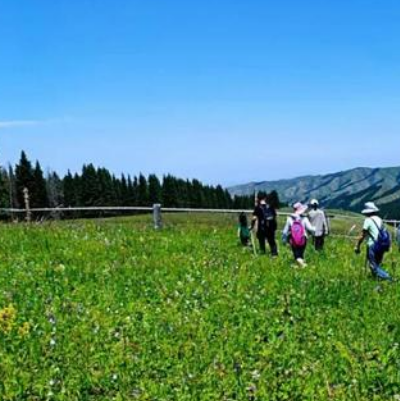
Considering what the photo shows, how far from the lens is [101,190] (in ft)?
474

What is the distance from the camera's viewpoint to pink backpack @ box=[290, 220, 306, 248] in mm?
17453

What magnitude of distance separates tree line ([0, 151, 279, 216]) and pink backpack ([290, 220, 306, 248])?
9256 centimetres

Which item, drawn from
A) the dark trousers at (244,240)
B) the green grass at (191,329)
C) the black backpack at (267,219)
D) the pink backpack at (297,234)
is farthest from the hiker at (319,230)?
the green grass at (191,329)

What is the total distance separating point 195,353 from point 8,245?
10643mm

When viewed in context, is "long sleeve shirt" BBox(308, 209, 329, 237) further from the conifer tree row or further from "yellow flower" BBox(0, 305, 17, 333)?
the conifer tree row

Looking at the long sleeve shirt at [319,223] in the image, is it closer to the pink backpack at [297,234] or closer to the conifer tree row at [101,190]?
the pink backpack at [297,234]

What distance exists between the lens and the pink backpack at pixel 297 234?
17.5m

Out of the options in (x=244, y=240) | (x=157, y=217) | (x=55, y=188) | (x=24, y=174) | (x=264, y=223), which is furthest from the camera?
(x=55, y=188)

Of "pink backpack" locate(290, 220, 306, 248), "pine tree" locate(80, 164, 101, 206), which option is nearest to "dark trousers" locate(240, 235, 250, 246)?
"pink backpack" locate(290, 220, 306, 248)

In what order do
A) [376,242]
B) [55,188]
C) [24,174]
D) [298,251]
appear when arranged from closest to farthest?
[376,242] < [298,251] < [24,174] < [55,188]

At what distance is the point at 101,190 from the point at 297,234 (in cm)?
12902

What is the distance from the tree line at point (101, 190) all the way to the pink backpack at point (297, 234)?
9256cm

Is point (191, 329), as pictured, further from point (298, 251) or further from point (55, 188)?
point (55, 188)

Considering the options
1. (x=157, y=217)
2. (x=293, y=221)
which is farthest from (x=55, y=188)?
(x=293, y=221)
